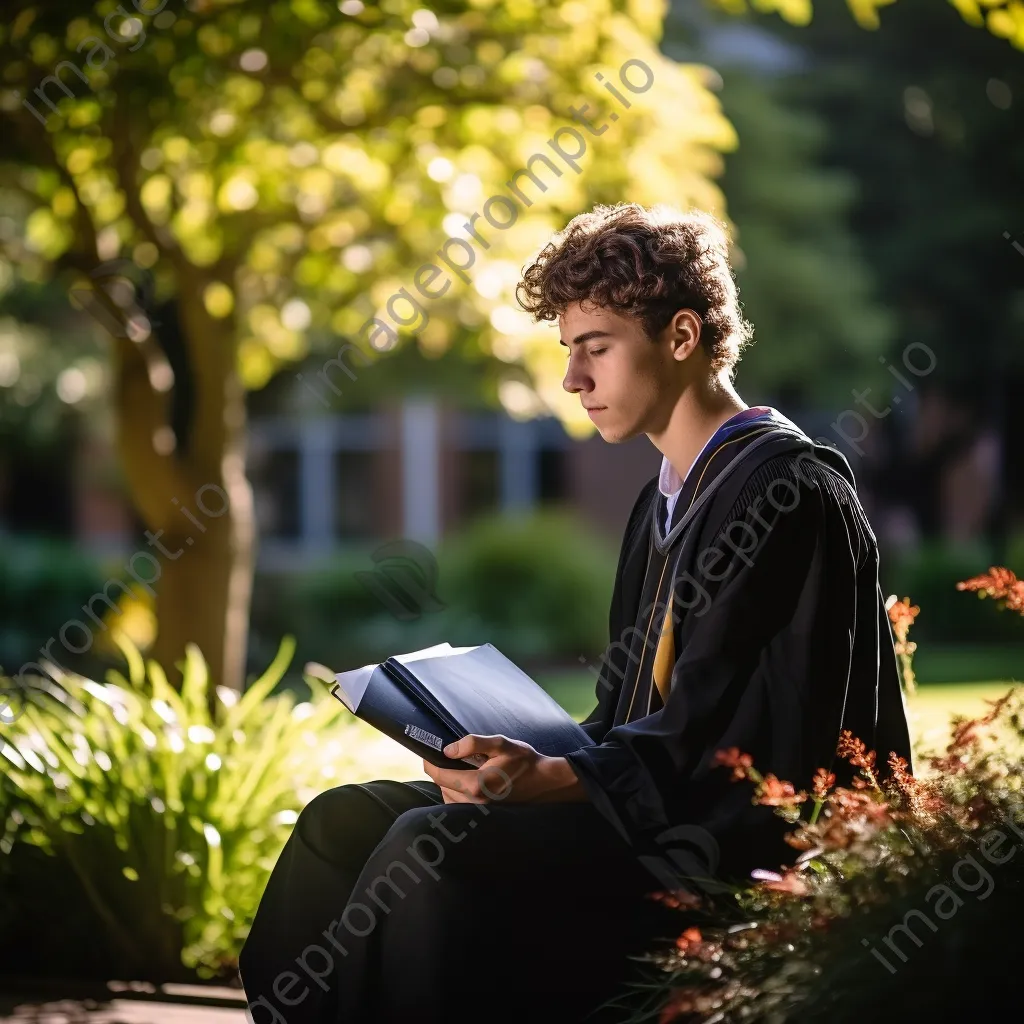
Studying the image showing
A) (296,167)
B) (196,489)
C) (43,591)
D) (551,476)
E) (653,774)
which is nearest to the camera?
(653,774)

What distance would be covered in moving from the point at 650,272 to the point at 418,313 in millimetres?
4027

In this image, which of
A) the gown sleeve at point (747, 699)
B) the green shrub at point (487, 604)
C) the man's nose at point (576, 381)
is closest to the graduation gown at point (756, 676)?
the gown sleeve at point (747, 699)

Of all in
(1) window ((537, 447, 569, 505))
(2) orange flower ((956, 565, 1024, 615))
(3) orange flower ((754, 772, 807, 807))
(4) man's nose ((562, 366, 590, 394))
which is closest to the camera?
(3) orange flower ((754, 772, 807, 807))

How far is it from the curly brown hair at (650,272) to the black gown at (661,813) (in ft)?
1.07

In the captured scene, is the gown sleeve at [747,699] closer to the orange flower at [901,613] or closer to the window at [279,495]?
the orange flower at [901,613]

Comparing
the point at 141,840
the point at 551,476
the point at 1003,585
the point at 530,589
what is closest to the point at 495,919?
the point at 1003,585

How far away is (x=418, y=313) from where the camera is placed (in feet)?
21.8

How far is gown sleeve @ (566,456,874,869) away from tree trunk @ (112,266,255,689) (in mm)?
4124

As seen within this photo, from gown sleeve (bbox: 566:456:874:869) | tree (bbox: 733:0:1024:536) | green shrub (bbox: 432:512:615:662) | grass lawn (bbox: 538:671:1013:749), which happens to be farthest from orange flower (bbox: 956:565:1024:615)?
tree (bbox: 733:0:1024:536)

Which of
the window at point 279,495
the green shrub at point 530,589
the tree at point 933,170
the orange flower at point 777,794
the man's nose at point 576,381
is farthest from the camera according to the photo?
the window at point 279,495

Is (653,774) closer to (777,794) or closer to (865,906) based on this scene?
(777,794)

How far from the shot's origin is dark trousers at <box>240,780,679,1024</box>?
2420mm

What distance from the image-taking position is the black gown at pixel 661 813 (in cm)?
244

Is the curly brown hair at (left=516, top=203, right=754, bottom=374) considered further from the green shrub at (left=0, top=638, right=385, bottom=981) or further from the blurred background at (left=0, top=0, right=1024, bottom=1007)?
the green shrub at (left=0, top=638, right=385, bottom=981)
